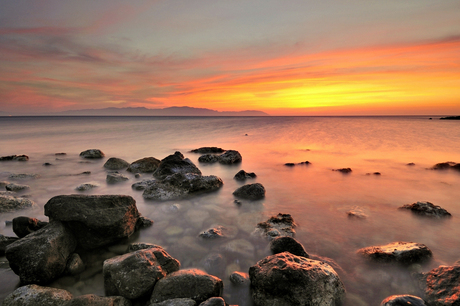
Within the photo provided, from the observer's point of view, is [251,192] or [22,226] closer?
[22,226]

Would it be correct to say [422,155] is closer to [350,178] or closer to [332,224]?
[350,178]

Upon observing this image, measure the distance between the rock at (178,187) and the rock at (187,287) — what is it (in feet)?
13.7

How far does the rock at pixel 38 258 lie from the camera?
148 inches

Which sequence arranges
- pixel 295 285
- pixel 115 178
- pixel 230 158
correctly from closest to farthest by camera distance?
pixel 295 285 → pixel 115 178 → pixel 230 158

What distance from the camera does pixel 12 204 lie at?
650cm

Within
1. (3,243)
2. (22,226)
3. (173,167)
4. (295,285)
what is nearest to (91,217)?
(22,226)

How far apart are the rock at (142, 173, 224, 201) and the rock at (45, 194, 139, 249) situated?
2.51m

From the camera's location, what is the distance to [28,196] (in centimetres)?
770

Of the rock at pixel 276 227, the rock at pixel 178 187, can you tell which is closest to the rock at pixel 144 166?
the rock at pixel 178 187

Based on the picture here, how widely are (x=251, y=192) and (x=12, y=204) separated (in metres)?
6.93

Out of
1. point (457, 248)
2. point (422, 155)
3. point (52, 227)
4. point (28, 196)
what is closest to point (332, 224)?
point (457, 248)

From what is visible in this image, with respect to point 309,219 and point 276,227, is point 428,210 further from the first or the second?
point 276,227

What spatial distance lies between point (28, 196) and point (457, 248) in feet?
38.7

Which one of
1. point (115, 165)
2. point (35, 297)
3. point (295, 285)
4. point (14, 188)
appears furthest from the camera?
point (115, 165)
